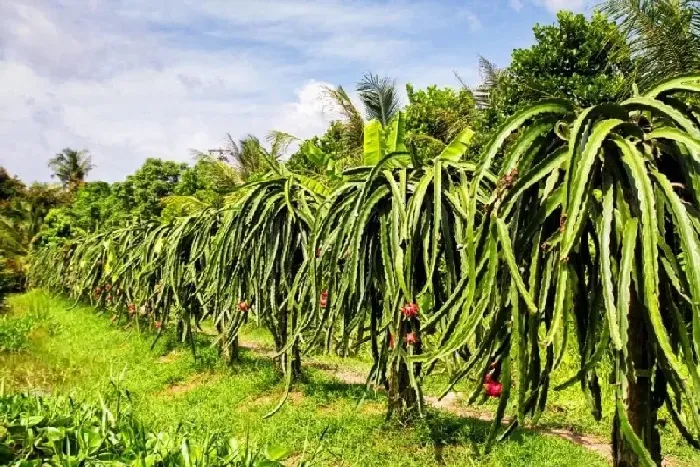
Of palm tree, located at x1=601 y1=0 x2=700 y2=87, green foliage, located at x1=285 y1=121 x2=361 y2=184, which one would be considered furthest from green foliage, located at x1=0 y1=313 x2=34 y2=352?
palm tree, located at x1=601 y1=0 x2=700 y2=87

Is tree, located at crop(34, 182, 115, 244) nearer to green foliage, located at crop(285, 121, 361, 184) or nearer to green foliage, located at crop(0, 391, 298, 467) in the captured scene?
green foliage, located at crop(285, 121, 361, 184)

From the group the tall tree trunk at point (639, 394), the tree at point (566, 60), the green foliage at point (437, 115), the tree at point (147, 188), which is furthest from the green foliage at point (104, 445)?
the tree at point (147, 188)

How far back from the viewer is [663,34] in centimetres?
828

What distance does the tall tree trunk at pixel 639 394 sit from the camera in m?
2.39

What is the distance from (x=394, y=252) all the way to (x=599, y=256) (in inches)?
81.6

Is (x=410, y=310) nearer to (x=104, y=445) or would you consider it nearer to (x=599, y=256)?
(x=599, y=256)

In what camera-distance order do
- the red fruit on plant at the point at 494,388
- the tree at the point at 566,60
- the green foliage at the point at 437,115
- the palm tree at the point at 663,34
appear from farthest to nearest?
the green foliage at the point at 437,115 < the tree at the point at 566,60 < the palm tree at the point at 663,34 < the red fruit on plant at the point at 494,388

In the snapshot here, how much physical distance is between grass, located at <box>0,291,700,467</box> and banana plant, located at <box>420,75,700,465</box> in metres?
1.76

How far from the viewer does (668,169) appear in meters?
2.54

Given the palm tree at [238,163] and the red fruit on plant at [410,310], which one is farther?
the palm tree at [238,163]

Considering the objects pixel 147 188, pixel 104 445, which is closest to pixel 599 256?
pixel 104 445

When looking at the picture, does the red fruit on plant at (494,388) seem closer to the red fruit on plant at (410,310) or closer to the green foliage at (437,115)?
the red fruit on plant at (410,310)

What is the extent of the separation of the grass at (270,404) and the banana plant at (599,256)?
5.78 feet

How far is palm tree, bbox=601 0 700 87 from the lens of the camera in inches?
315
